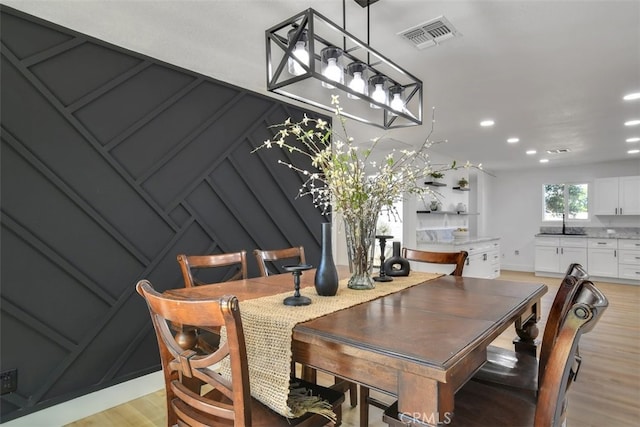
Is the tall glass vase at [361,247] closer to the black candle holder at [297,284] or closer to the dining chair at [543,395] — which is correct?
the black candle holder at [297,284]

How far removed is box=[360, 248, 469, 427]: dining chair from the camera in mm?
1909

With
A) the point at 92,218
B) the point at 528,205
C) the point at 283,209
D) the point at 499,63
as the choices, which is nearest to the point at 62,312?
the point at 92,218

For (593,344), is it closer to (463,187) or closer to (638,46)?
(638,46)

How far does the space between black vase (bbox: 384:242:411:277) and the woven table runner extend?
624mm

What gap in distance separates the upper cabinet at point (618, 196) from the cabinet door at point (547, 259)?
48.7 inches

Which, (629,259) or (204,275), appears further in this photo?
(629,259)

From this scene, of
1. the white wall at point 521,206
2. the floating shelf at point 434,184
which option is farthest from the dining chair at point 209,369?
the white wall at point 521,206

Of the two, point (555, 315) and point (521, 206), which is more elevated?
point (521, 206)

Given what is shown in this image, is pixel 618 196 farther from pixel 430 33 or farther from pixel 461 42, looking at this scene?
pixel 430 33

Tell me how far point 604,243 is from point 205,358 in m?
8.30

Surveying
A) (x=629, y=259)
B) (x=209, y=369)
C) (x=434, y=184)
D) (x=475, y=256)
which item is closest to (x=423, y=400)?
(x=209, y=369)

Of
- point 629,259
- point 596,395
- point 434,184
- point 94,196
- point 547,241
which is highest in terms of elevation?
point 434,184

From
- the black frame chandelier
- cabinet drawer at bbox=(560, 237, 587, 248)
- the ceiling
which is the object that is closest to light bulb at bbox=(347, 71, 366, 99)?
the black frame chandelier

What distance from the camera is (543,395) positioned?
990 millimetres
